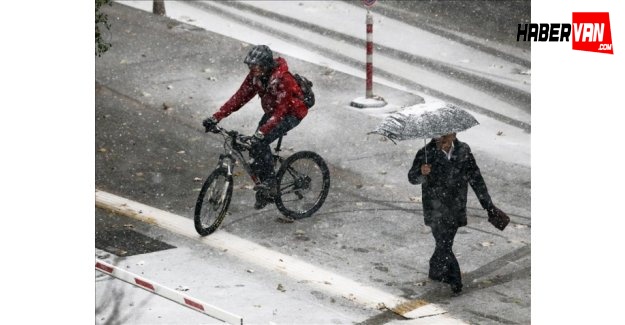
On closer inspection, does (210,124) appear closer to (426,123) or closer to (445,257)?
(426,123)

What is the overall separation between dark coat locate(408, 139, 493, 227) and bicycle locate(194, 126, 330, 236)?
1.97 m

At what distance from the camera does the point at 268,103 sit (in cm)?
1355

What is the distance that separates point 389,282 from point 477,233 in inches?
62.0

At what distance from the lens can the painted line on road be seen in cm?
1189

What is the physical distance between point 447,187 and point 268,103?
94.6 inches

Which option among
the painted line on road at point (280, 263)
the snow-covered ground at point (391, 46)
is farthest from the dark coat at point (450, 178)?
the snow-covered ground at point (391, 46)

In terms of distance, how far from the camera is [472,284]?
12.4 m

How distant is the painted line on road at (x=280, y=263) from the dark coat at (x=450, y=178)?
0.98 m

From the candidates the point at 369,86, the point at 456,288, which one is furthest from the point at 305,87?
the point at 369,86
